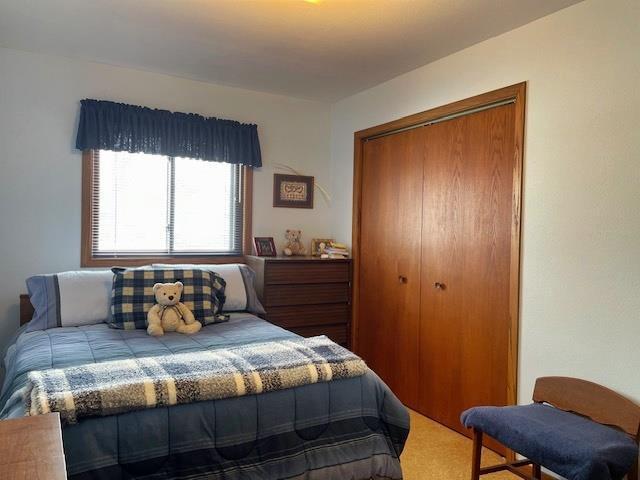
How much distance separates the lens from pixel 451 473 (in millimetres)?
2434

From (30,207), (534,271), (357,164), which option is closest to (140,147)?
(30,207)

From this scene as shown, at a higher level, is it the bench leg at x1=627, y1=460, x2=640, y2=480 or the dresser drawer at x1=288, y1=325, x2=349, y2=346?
the dresser drawer at x1=288, y1=325, x2=349, y2=346

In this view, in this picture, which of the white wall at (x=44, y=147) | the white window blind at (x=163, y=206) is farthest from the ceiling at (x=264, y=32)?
the white window blind at (x=163, y=206)

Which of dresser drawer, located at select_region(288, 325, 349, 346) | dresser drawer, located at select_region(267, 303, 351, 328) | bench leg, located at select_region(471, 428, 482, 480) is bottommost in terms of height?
bench leg, located at select_region(471, 428, 482, 480)

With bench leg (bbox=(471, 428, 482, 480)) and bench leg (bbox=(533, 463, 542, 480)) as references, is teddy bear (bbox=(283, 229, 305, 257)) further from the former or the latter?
bench leg (bbox=(533, 463, 542, 480))

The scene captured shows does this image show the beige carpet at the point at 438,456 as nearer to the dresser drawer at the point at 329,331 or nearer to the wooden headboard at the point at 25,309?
the dresser drawer at the point at 329,331

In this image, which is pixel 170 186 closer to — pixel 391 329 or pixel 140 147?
pixel 140 147

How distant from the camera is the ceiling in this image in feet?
7.70

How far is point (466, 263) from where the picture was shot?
2.86 meters

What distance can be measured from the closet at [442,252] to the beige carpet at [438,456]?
0.44 ft

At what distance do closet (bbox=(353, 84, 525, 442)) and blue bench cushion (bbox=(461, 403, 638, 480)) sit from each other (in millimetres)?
548

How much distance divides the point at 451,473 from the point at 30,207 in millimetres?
2985

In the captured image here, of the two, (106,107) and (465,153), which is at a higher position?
(106,107)

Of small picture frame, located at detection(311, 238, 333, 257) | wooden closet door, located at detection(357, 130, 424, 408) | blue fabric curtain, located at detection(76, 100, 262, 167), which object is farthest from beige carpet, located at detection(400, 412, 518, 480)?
blue fabric curtain, located at detection(76, 100, 262, 167)
